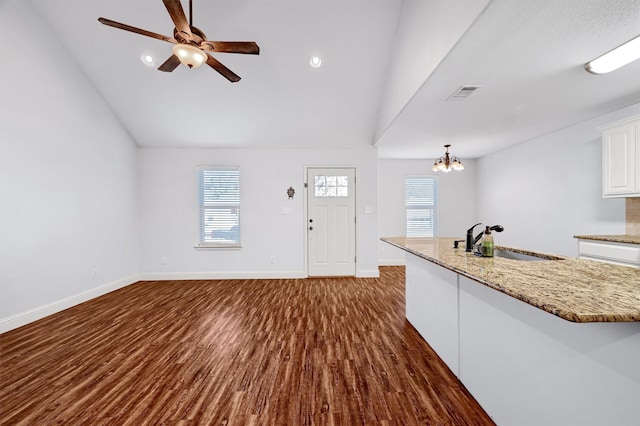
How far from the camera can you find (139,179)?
186 inches

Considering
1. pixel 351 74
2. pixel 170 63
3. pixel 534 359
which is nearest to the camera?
pixel 534 359

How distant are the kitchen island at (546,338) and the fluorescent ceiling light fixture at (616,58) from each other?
1621 millimetres

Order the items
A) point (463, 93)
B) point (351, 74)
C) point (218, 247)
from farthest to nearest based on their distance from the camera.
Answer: point (218, 247)
point (351, 74)
point (463, 93)

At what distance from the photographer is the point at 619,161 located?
2.84 metres

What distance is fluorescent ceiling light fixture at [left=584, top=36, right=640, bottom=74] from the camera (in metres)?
1.80

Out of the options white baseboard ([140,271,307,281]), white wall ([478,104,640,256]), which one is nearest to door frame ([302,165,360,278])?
white baseboard ([140,271,307,281])

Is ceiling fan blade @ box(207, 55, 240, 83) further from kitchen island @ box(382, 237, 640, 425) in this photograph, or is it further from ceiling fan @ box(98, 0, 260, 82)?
kitchen island @ box(382, 237, 640, 425)

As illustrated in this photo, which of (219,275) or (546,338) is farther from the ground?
(546,338)

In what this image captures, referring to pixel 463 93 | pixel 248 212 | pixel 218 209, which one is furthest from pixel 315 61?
pixel 218 209

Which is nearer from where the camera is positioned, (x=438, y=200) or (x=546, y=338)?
(x=546, y=338)

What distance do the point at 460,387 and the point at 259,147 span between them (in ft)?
14.5

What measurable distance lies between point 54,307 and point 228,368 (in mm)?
2781

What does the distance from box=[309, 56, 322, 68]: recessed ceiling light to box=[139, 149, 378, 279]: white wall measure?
160 cm

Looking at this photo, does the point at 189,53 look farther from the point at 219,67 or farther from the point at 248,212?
the point at 248,212
